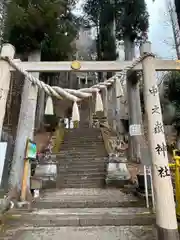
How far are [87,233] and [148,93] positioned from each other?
2.47 meters

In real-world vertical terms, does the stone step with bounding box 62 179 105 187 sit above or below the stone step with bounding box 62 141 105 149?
below

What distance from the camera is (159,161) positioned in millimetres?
2621

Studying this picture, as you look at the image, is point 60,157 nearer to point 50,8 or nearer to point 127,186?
point 127,186

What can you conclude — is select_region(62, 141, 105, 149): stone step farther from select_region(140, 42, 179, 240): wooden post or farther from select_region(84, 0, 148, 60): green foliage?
select_region(84, 0, 148, 60): green foliage

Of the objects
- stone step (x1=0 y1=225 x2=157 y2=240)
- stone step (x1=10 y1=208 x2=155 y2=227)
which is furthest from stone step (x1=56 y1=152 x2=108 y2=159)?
stone step (x1=0 y1=225 x2=157 y2=240)

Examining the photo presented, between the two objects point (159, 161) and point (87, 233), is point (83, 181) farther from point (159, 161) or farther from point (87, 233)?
point (159, 161)

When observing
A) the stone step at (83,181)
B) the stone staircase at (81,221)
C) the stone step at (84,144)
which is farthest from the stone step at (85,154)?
the stone staircase at (81,221)

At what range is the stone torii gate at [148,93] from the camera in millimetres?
2445

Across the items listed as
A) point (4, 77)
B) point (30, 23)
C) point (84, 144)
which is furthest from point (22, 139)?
point (30, 23)

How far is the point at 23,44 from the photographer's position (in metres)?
7.59

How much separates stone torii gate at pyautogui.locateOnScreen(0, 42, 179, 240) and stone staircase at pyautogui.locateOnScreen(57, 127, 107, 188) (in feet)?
13.3

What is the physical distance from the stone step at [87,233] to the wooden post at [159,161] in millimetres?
505

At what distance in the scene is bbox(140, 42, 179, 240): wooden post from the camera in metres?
2.39

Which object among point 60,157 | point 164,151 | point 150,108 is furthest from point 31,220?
point 60,157
